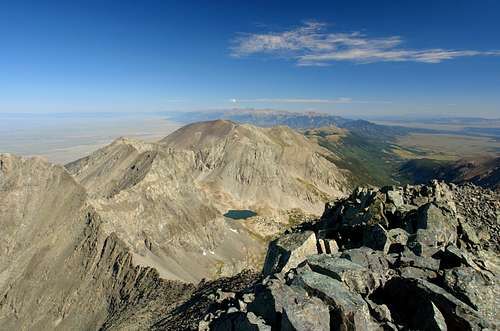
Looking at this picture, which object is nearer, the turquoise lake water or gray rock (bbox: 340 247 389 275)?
gray rock (bbox: 340 247 389 275)

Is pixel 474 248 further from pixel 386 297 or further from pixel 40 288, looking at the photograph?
pixel 40 288

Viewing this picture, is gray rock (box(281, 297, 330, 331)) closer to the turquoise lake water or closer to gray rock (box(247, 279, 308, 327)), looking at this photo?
gray rock (box(247, 279, 308, 327))

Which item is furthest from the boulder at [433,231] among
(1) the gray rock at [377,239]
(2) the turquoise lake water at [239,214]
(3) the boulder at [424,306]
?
(2) the turquoise lake water at [239,214]

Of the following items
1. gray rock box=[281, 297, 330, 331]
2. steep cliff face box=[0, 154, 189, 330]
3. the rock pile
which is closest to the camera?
gray rock box=[281, 297, 330, 331]

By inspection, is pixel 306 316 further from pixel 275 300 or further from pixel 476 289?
pixel 476 289

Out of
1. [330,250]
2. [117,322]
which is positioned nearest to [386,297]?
[330,250]

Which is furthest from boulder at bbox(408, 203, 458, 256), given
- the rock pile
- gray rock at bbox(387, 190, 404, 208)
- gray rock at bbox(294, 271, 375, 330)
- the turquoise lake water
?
the turquoise lake water

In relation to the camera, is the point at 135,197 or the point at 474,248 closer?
the point at 474,248
